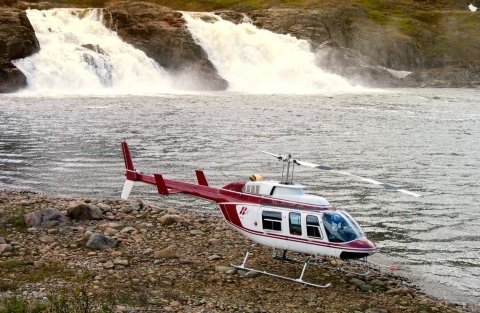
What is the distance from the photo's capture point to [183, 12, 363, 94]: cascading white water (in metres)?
104

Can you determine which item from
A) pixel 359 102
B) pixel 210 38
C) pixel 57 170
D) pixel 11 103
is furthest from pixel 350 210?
pixel 210 38

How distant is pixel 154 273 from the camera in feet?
54.3

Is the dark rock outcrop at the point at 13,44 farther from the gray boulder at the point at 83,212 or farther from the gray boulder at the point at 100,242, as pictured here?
the gray boulder at the point at 100,242

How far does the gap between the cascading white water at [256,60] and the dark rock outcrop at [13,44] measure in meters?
30.1

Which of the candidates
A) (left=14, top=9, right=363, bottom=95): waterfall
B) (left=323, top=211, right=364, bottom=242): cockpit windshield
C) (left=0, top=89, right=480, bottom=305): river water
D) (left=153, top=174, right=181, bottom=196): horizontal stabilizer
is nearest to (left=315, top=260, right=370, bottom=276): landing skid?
(left=0, top=89, right=480, bottom=305): river water

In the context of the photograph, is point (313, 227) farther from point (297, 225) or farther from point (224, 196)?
point (224, 196)

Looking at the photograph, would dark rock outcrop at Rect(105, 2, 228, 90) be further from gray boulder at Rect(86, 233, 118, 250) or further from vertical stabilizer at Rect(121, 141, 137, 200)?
gray boulder at Rect(86, 233, 118, 250)

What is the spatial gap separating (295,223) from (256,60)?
94427mm

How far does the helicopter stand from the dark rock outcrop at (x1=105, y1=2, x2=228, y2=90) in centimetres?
7963

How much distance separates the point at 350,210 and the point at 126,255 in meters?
11.5

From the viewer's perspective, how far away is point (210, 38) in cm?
10594

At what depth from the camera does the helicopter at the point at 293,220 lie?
53.6 ft

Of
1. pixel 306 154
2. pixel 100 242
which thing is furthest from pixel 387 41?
pixel 100 242

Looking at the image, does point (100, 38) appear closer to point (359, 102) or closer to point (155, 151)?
point (359, 102)
